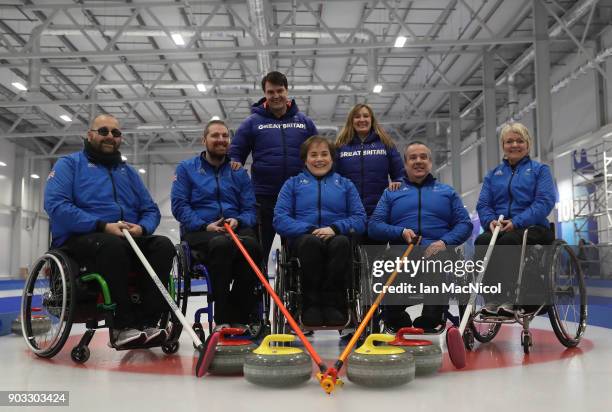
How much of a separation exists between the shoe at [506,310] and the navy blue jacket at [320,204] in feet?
2.76

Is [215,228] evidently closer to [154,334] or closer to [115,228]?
[115,228]

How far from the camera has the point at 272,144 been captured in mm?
3732

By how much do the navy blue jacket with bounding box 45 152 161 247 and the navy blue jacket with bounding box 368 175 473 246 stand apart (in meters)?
1.32

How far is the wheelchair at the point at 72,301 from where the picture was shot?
2746 mm

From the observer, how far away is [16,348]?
11.3 ft

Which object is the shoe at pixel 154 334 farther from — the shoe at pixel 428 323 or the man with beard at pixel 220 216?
the shoe at pixel 428 323

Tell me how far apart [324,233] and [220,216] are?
2.45 ft

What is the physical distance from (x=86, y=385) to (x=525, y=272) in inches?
87.7

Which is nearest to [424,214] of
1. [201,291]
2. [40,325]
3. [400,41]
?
[201,291]

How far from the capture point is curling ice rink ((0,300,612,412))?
6.29 ft

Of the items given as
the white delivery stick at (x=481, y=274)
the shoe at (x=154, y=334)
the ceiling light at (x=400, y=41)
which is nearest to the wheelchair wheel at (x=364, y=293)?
the white delivery stick at (x=481, y=274)

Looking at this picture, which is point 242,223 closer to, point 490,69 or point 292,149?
point 292,149

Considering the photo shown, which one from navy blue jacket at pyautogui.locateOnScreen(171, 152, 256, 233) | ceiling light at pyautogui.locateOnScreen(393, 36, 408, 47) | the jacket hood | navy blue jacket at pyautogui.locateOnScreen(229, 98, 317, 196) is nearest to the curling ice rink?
navy blue jacket at pyautogui.locateOnScreen(171, 152, 256, 233)

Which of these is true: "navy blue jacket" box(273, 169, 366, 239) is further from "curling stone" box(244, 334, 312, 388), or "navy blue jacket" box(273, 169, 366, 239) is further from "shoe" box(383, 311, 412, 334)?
"curling stone" box(244, 334, 312, 388)
